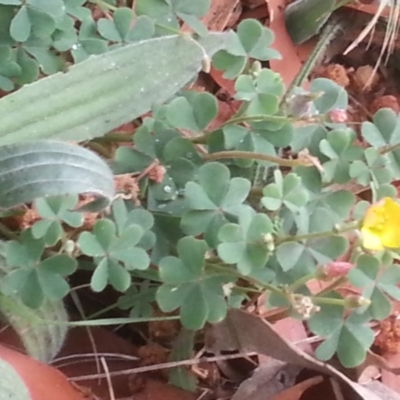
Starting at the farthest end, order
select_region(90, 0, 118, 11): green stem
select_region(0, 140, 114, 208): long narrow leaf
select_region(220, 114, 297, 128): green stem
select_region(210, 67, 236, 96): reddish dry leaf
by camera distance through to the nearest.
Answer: select_region(210, 67, 236, 96): reddish dry leaf, select_region(90, 0, 118, 11): green stem, select_region(220, 114, 297, 128): green stem, select_region(0, 140, 114, 208): long narrow leaf

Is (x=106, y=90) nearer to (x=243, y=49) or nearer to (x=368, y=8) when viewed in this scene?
(x=243, y=49)

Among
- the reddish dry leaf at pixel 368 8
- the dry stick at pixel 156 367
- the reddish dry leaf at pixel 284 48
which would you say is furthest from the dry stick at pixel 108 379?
the reddish dry leaf at pixel 368 8

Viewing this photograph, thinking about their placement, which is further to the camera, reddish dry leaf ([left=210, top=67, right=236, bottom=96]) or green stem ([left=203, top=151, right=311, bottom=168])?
reddish dry leaf ([left=210, top=67, right=236, bottom=96])

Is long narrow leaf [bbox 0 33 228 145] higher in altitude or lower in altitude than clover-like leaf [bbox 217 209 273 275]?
higher

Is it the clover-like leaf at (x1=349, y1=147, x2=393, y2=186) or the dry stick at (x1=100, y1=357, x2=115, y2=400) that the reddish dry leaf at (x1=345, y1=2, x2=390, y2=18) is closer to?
the clover-like leaf at (x1=349, y1=147, x2=393, y2=186)

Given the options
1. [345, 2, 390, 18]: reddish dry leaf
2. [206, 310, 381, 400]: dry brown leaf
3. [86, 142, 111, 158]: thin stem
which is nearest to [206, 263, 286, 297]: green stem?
[206, 310, 381, 400]: dry brown leaf

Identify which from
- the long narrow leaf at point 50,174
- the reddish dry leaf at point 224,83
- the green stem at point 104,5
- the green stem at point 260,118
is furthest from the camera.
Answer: the reddish dry leaf at point 224,83

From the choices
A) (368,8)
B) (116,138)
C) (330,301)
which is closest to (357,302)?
(330,301)

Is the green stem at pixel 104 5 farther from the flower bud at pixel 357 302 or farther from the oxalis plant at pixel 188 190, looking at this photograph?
the flower bud at pixel 357 302
